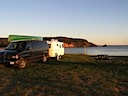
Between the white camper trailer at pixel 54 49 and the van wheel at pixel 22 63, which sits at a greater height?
the white camper trailer at pixel 54 49

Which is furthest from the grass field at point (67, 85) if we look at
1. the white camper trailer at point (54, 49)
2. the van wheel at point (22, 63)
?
the white camper trailer at point (54, 49)

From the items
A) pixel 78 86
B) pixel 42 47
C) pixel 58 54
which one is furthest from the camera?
pixel 58 54

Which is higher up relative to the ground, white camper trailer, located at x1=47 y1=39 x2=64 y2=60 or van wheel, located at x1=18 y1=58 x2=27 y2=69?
white camper trailer, located at x1=47 y1=39 x2=64 y2=60

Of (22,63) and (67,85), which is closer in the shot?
(67,85)

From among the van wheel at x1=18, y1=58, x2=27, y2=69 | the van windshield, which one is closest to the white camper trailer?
the van windshield

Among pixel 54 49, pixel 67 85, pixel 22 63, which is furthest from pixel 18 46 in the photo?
pixel 67 85

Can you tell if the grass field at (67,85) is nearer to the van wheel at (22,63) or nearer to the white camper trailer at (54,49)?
the van wheel at (22,63)

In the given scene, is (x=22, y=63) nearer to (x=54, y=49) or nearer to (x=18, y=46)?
(x=18, y=46)

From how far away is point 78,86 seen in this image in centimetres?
1259

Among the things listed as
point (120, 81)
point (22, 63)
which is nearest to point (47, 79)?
point (120, 81)

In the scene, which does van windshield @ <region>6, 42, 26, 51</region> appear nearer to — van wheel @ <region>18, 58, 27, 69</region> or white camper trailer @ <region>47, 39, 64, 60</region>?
van wheel @ <region>18, 58, 27, 69</region>

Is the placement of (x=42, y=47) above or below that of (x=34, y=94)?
above

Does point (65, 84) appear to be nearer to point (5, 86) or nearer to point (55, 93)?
point (55, 93)

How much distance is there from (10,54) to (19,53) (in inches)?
27.6
